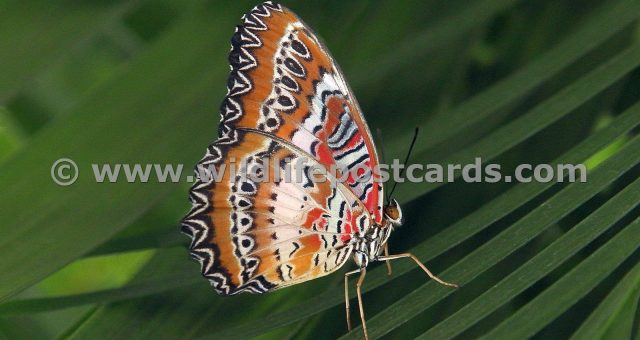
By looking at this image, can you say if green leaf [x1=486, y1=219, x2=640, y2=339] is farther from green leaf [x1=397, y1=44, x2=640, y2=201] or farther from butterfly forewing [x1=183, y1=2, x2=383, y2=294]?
butterfly forewing [x1=183, y1=2, x2=383, y2=294]

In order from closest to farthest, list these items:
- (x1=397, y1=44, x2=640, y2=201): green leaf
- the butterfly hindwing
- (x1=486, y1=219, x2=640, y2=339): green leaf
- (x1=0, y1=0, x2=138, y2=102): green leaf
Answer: (x1=0, y1=0, x2=138, y2=102): green leaf → (x1=486, y1=219, x2=640, y2=339): green leaf → (x1=397, y1=44, x2=640, y2=201): green leaf → the butterfly hindwing

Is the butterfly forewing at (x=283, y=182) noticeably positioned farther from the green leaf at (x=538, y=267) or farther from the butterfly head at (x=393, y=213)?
the green leaf at (x=538, y=267)

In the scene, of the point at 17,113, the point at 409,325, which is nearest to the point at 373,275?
the point at 409,325

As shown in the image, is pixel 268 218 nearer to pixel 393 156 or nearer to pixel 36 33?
pixel 393 156

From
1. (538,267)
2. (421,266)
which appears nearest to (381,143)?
(421,266)

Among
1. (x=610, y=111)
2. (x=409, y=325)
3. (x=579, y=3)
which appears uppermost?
(x=579, y=3)

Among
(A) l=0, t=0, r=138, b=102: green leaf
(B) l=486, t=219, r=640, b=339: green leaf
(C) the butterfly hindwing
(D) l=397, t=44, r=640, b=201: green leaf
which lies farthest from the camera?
(C) the butterfly hindwing

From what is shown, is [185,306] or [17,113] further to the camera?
[17,113]

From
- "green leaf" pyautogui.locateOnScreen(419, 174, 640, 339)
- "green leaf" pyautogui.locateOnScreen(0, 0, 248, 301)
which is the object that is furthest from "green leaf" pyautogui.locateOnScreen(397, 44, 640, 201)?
"green leaf" pyautogui.locateOnScreen(0, 0, 248, 301)

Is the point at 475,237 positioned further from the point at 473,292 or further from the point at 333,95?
the point at 333,95
